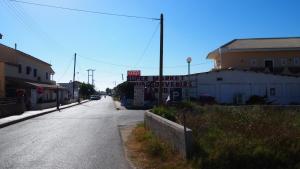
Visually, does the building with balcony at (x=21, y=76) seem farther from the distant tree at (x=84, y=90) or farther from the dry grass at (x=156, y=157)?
the distant tree at (x=84, y=90)

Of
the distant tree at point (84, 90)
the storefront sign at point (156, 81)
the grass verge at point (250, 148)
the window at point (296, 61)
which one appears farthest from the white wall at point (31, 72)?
the distant tree at point (84, 90)

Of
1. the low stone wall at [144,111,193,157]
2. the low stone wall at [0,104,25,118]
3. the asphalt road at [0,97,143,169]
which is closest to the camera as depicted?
the low stone wall at [144,111,193,157]

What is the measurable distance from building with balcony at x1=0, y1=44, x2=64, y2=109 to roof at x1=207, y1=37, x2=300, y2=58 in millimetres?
20412

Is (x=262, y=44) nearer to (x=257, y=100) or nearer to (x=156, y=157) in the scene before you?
(x=257, y=100)

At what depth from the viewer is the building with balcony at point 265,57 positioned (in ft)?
157

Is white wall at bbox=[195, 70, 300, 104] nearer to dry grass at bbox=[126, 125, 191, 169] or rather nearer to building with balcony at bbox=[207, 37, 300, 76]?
building with balcony at bbox=[207, 37, 300, 76]

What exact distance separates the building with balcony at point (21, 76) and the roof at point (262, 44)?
2041cm

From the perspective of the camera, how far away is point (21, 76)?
174ft

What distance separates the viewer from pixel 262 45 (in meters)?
49.5

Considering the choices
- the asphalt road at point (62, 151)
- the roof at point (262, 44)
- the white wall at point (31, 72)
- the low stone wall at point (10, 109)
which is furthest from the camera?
the white wall at point (31, 72)

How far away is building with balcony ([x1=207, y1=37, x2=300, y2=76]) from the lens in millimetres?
47875

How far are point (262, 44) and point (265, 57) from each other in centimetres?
230

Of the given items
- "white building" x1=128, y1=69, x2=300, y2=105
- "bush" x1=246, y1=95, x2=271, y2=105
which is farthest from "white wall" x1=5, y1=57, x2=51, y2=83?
"bush" x1=246, y1=95, x2=271, y2=105

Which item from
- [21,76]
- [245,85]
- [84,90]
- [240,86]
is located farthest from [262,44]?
[84,90]
